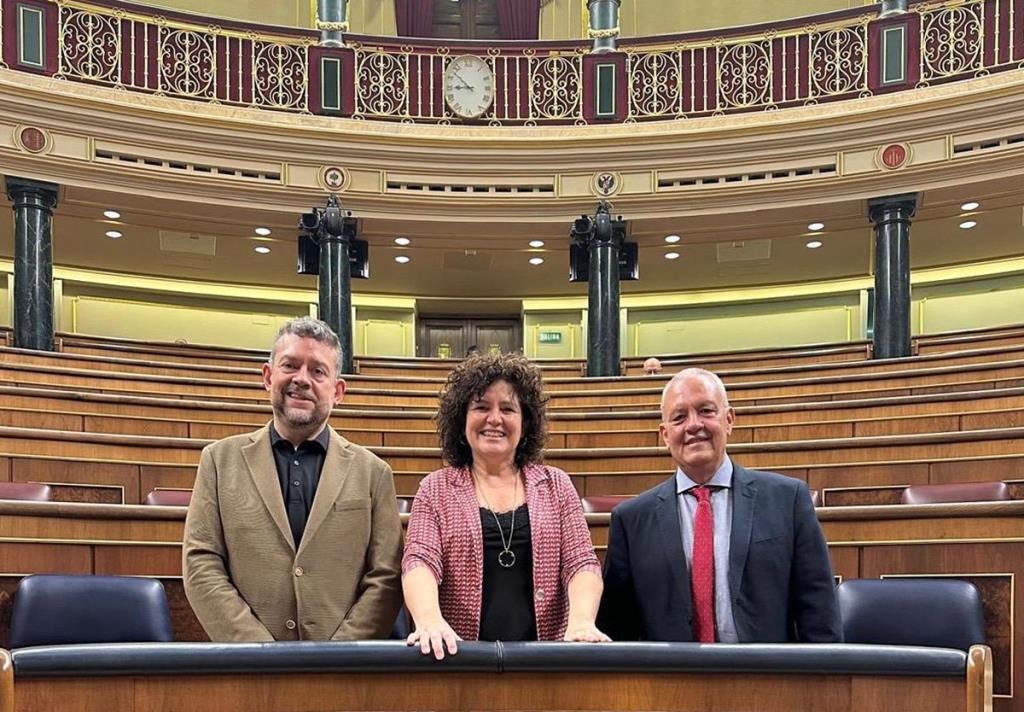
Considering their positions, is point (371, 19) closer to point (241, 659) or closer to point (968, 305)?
point (968, 305)

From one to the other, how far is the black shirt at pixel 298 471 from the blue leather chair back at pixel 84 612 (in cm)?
41

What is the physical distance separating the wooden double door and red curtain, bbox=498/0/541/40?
285 cm

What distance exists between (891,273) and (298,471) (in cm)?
572

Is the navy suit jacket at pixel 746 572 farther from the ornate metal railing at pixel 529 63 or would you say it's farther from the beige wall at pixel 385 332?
the beige wall at pixel 385 332

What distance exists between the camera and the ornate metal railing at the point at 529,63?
6121 mm

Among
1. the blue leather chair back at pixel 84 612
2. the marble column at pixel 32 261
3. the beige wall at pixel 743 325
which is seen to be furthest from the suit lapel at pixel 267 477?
the beige wall at pixel 743 325

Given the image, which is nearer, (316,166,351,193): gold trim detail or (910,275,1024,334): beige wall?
(316,166,351,193): gold trim detail

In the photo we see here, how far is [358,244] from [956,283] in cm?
554

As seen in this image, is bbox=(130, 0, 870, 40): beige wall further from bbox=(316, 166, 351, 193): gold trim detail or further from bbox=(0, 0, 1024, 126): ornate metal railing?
bbox=(316, 166, 351, 193): gold trim detail

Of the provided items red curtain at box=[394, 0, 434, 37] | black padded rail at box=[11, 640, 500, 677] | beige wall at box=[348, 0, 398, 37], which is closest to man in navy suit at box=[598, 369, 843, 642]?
black padded rail at box=[11, 640, 500, 677]

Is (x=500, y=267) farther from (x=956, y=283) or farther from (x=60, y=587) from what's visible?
(x=60, y=587)

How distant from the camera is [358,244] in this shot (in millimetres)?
7078

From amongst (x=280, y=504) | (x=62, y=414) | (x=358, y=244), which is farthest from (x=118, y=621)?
(x=358, y=244)

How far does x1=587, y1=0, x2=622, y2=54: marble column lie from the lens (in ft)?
23.0
